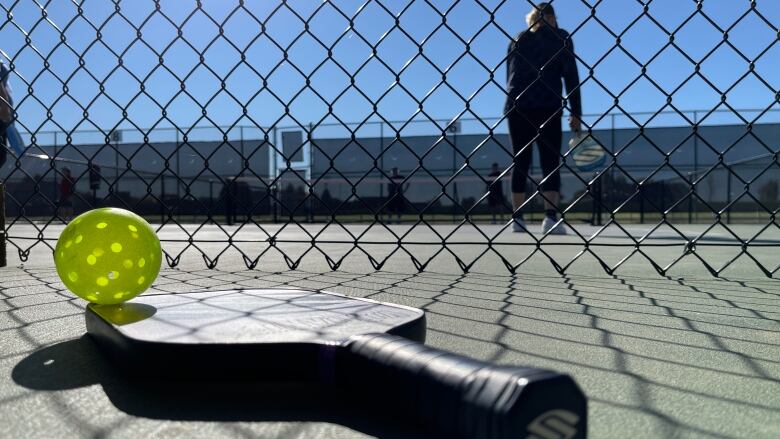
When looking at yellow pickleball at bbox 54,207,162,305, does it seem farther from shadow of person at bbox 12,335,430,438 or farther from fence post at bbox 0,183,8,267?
fence post at bbox 0,183,8,267

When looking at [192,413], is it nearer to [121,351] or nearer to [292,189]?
[121,351]

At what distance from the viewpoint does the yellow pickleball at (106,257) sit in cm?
117

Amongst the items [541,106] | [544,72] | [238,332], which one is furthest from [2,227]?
[541,106]

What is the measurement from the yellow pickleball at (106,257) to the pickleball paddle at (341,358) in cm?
5

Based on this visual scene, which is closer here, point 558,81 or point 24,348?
point 24,348

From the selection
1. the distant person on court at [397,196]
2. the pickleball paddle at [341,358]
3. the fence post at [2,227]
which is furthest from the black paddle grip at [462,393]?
the fence post at [2,227]

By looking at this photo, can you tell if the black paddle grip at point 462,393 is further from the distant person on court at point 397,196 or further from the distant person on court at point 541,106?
the distant person on court at point 541,106

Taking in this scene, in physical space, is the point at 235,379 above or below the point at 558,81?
below

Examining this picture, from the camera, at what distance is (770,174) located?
43.5 feet

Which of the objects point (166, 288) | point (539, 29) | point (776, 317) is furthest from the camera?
point (539, 29)

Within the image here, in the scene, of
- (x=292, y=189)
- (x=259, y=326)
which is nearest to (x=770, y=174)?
(x=292, y=189)

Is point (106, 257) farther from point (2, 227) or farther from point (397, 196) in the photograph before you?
point (397, 196)

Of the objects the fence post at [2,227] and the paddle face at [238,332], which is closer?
the paddle face at [238,332]

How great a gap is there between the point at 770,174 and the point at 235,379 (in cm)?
1548
